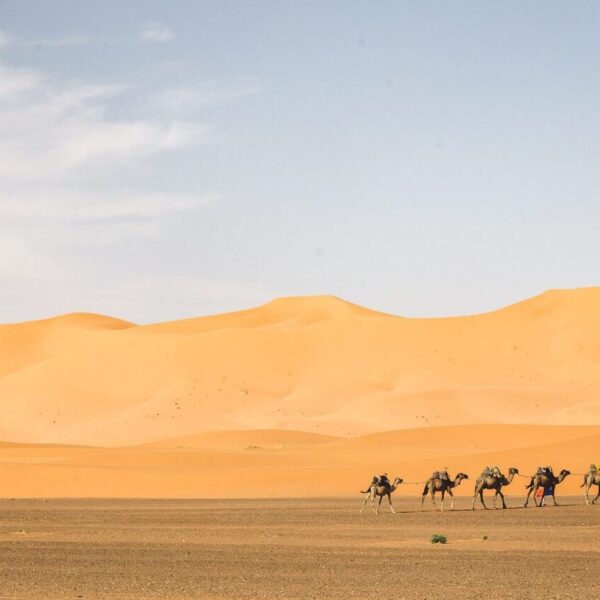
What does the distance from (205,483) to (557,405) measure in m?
45.2

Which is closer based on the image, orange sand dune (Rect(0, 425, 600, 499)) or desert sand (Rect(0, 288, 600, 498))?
orange sand dune (Rect(0, 425, 600, 499))

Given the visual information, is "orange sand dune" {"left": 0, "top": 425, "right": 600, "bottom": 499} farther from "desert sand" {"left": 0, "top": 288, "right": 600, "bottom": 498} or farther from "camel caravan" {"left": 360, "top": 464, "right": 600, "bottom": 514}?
"camel caravan" {"left": 360, "top": 464, "right": 600, "bottom": 514}

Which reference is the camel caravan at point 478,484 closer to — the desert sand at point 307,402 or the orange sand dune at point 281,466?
the orange sand dune at point 281,466

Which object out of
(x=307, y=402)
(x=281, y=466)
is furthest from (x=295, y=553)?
(x=307, y=402)

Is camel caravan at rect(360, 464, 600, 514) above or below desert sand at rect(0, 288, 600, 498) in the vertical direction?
below

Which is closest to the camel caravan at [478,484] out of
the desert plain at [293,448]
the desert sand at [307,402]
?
the desert plain at [293,448]

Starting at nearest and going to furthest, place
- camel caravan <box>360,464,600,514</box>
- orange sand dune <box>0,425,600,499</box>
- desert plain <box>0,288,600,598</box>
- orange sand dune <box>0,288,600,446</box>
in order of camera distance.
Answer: desert plain <box>0,288,600,598</box> → camel caravan <box>360,464,600,514</box> → orange sand dune <box>0,425,600,499</box> → orange sand dune <box>0,288,600,446</box>

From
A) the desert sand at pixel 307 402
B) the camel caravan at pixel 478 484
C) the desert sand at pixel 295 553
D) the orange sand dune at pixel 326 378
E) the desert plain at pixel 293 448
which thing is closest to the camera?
the desert sand at pixel 295 553

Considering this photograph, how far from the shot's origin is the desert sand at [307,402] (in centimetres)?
5322

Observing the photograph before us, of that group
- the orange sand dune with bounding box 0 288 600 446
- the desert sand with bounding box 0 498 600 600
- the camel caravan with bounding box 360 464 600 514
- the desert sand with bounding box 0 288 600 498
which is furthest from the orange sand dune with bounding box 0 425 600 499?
the orange sand dune with bounding box 0 288 600 446

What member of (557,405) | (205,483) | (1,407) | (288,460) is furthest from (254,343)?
(205,483)

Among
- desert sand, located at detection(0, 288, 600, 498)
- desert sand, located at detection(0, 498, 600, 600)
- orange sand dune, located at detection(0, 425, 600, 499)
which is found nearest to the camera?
desert sand, located at detection(0, 498, 600, 600)

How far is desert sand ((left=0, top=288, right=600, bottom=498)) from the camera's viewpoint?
5322 cm

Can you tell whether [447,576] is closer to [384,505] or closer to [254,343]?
[384,505]
